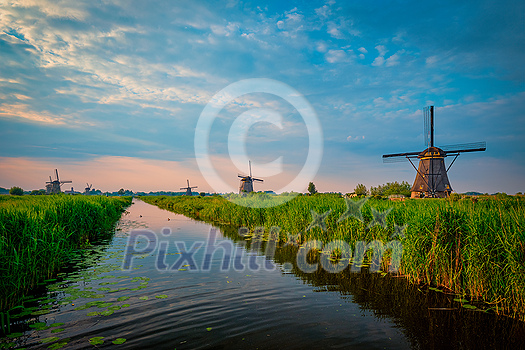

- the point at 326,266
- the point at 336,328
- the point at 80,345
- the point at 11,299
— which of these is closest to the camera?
the point at 80,345

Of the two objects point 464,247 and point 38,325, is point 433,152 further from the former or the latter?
point 38,325

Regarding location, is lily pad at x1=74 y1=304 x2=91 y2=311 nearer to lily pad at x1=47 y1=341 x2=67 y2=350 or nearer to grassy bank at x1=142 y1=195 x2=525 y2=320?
Result: lily pad at x1=47 y1=341 x2=67 y2=350

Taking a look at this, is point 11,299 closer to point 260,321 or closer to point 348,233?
point 260,321

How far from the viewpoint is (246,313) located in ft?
20.9

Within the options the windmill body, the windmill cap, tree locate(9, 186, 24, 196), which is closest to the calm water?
the windmill body

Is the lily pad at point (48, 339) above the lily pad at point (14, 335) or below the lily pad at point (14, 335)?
above

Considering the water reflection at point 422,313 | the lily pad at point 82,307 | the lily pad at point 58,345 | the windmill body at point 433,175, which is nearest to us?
the lily pad at point 58,345

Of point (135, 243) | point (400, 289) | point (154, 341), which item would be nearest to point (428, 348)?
point (400, 289)

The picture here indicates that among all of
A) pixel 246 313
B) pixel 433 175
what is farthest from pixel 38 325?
pixel 433 175

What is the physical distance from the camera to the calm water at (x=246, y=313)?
5132mm

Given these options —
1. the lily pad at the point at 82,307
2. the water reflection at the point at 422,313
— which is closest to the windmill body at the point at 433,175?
the water reflection at the point at 422,313

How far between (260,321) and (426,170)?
39.4 metres

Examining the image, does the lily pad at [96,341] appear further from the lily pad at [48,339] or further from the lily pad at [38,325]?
the lily pad at [38,325]

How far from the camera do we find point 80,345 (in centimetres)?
479
